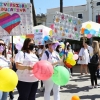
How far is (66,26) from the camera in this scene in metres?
6.28

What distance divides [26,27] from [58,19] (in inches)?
51.3

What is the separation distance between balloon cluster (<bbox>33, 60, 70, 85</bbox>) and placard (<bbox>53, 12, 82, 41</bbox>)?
175 centimetres

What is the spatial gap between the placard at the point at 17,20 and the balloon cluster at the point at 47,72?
1093 mm

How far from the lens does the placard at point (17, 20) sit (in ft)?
16.2

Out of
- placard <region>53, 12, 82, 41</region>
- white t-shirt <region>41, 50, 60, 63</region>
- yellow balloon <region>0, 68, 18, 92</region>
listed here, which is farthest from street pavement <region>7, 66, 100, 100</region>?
yellow balloon <region>0, 68, 18, 92</region>

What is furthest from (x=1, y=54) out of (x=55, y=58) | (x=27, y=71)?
(x=55, y=58)

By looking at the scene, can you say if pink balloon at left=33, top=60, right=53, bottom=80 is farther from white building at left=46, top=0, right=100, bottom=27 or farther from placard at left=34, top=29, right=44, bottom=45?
white building at left=46, top=0, right=100, bottom=27

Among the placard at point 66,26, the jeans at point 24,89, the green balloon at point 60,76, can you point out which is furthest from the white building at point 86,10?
the jeans at point 24,89

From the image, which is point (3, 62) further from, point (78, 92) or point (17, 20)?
point (78, 92)

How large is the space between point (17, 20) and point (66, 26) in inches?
68.5

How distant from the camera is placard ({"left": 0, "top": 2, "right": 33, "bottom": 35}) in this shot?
494cm

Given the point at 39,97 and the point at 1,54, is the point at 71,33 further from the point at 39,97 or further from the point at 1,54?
the point at 1,54

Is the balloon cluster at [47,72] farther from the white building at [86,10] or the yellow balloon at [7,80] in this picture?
the white building at [86,10]

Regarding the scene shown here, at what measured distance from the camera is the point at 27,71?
4.23 m
